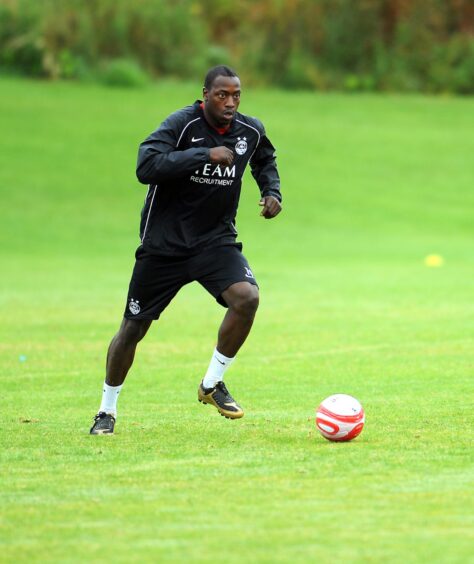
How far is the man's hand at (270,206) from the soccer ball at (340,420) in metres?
1.70

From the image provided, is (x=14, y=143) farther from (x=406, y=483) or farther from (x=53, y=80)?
(x=406, y=483)

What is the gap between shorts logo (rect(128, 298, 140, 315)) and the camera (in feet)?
32.6

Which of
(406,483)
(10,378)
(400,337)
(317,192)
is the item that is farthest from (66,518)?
(317,192)

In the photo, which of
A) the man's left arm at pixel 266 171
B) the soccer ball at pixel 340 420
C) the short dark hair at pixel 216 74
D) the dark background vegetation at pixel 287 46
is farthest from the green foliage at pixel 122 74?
the soccer ball at pixel 340 420

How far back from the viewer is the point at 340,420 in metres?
9.10

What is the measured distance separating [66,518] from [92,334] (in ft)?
34.2

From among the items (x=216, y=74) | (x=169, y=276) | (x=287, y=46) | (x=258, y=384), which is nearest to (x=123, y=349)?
(x=169, y=276)

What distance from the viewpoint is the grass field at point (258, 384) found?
22.1 ft

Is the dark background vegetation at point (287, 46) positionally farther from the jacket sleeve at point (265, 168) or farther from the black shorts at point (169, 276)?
the black shorts at point (169, 276)

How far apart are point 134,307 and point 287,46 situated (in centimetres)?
4357

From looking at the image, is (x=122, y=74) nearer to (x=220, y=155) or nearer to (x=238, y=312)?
(x=238, y=312)

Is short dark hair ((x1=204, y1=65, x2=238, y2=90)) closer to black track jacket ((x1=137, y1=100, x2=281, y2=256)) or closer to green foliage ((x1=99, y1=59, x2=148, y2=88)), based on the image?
black track jacket ((x1=137, y1=100, x2=281, y2=256))

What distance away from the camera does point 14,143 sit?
41531mm

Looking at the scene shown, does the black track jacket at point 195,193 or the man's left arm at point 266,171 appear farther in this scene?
the man's left arm at point 266,171
